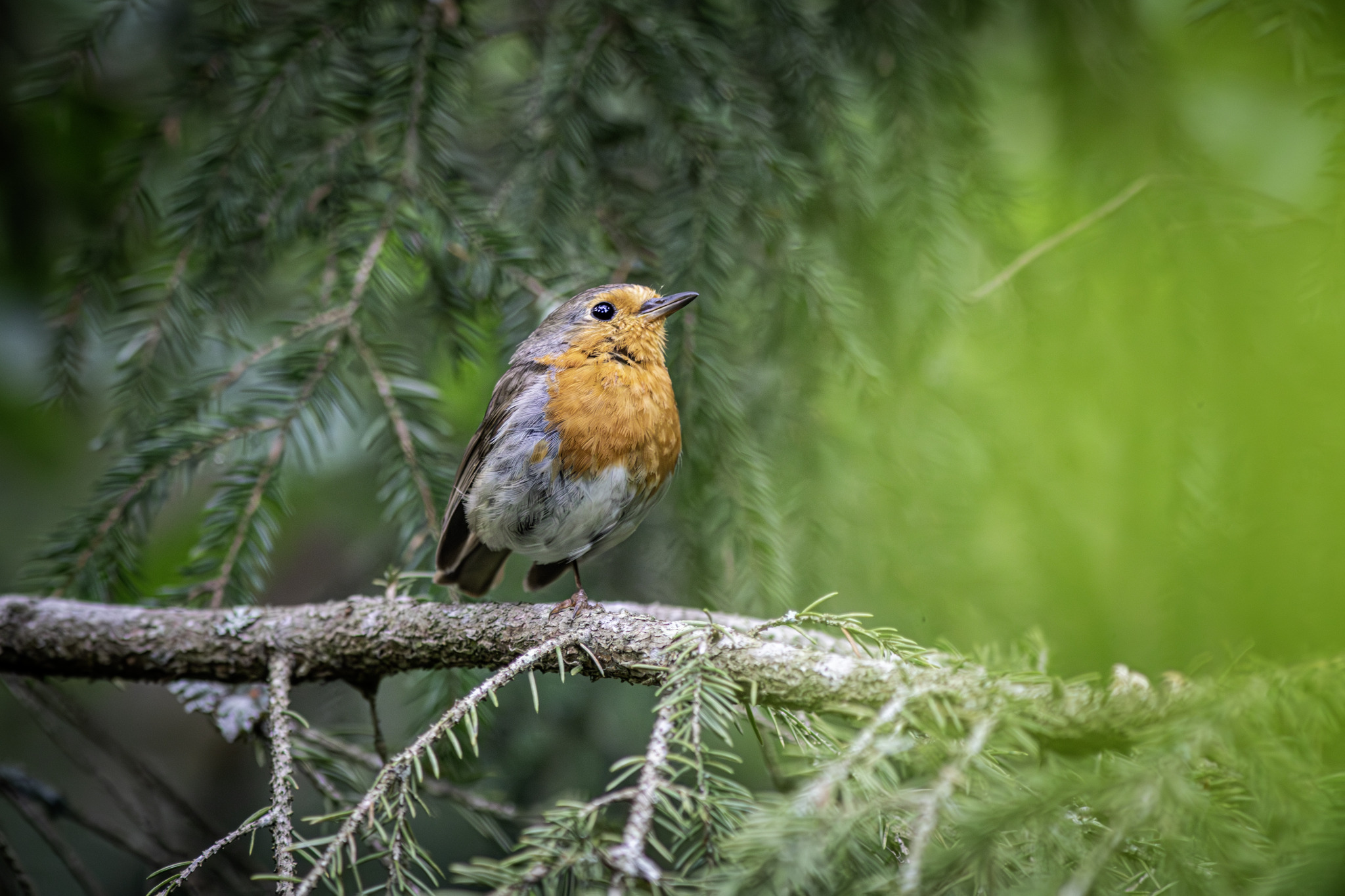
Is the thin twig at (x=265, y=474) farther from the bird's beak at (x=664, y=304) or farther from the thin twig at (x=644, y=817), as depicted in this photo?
the thin twig at (x=644, y=817)

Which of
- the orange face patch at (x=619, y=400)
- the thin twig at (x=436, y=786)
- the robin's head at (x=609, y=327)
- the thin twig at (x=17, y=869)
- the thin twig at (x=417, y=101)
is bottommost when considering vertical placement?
the thin twig at (x=436, y=786)

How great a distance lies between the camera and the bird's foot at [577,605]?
1818 millimetres

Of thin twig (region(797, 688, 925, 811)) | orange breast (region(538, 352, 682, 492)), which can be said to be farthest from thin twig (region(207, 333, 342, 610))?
thin twig (region(797, 688, 925, 811))

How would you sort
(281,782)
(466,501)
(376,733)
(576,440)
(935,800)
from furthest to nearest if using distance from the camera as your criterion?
(466,501) < (576,440) < (376,733) < (281,782) < (935,800)

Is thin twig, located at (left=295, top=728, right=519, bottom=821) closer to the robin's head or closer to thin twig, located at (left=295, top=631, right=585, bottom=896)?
thin twig, located at (left=295, top=631, right=585, bottom=896)

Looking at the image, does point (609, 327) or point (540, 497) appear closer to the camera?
point (540, 497)

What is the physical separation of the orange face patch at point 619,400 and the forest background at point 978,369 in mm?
101

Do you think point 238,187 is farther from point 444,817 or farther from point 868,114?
point 444,817

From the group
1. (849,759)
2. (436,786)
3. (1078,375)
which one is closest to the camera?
(849,759)

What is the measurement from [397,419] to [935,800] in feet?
5.45

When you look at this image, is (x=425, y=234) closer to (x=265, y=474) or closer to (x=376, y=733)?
(x=265, y=474)

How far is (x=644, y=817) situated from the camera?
112 centimetres

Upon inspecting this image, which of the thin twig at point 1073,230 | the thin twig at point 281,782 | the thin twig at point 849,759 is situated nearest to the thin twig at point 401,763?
the thin twig at point 281,782

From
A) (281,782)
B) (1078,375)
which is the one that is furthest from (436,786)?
(1078,375)
